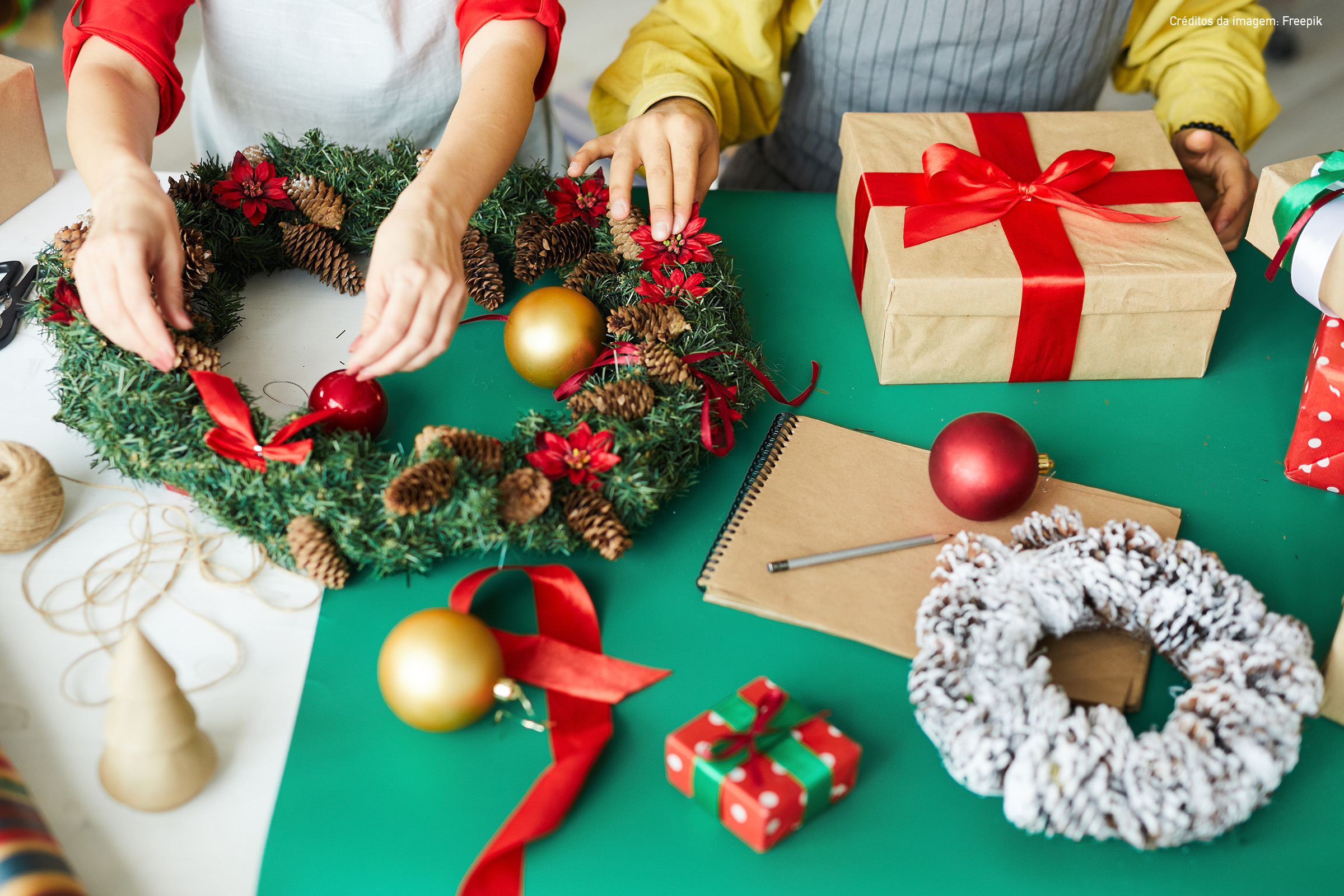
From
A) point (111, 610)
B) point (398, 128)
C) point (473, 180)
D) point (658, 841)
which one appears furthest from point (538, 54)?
point (658, 841)

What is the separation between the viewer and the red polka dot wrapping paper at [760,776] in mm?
611

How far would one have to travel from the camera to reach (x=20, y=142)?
1.14 meters

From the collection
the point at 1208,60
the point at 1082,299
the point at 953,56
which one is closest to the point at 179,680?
the point at 1082,299

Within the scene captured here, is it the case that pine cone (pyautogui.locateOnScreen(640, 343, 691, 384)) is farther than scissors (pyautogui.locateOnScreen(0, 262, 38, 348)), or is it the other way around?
scissors (pyautogui.locateOnScreen(0, 262, 38, 348))

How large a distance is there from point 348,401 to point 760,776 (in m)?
0.49

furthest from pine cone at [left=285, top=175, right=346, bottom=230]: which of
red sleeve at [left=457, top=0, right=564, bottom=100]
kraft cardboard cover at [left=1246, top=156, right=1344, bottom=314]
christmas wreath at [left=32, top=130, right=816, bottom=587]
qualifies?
kraft cardboard cover at [left=1246, top=156, right=1344, bottom=314]

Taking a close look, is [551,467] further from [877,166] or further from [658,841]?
[877,166]

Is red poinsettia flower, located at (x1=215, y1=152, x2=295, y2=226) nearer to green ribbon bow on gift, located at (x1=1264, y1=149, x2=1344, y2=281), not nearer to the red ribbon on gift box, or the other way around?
the red ribbon on gift box

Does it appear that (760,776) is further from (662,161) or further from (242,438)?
(662,161)

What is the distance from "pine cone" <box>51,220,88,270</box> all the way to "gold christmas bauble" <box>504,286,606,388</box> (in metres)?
0.40

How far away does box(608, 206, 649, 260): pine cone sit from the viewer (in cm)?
99

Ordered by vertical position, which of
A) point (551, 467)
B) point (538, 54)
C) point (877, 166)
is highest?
point (538, 54)

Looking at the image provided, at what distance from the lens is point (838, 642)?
759mm

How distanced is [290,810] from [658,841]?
0.26 m
